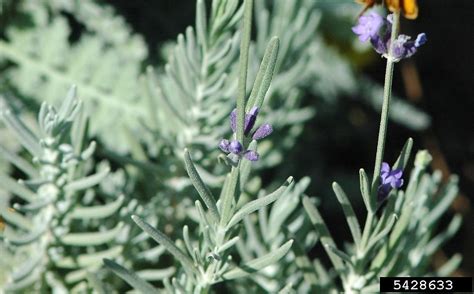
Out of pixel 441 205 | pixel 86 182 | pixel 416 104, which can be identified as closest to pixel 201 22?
pixel 86 182

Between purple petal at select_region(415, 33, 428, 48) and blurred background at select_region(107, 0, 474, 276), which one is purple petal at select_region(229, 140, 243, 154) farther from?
blurred background at select_region(107, 0, 474, 276)

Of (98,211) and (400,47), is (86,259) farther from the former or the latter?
(400,47)

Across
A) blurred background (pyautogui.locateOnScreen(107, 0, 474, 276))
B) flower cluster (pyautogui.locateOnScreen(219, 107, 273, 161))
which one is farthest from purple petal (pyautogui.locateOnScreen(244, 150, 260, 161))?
blurred background (pyautogui.locateOnScreen(107, 0, 474, 276))

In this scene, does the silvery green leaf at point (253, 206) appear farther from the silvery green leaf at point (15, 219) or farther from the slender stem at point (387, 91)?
the silvery green leaf at point (15, 219)

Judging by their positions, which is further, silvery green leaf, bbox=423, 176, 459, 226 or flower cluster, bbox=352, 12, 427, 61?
silvery green leaf, bbox=423, 176, 459, 226

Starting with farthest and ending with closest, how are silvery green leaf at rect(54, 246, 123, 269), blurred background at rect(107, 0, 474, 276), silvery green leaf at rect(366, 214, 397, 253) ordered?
1. blurred background at rect(107, 0, 474, 276)
2. silvery green leaf at rect(54, 246, 123, 269)
3. silvery green leaf at rect(366, 214, 397, 253)

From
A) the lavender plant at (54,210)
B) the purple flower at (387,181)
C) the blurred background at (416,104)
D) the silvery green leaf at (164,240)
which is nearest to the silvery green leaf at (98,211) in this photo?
the lavender plant at (54,210)

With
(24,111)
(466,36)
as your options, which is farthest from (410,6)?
(466,36)
